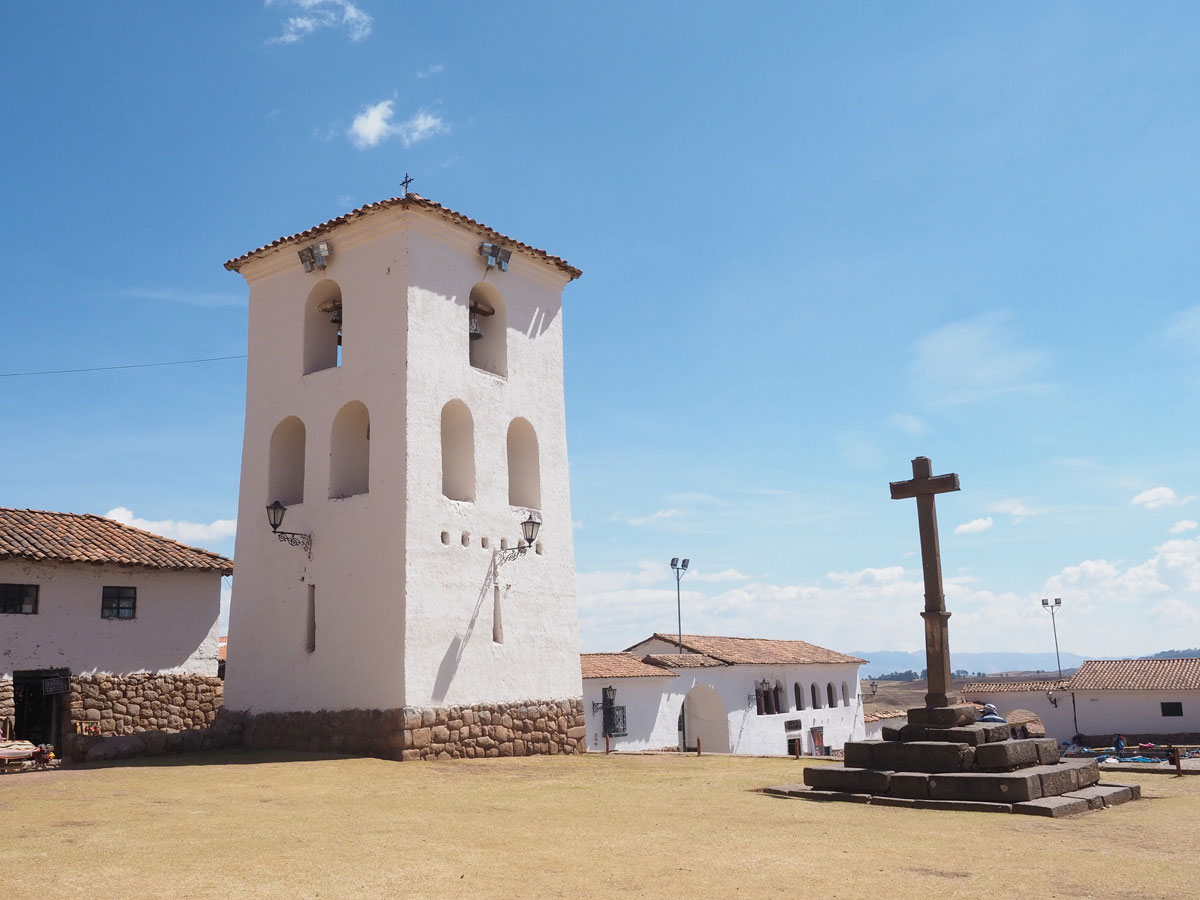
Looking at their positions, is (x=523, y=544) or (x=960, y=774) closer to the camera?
(x=960, y=774)

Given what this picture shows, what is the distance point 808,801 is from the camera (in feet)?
33.6

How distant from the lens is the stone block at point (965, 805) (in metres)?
9.20

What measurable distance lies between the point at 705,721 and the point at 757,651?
4.14 m

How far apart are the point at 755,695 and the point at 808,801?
81.9 ft

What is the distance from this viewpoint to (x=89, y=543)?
19.0 meters

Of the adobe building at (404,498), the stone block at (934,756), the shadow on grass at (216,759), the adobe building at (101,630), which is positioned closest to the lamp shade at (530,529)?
the adobe building at (404,498)

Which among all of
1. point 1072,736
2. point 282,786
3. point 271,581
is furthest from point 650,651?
point 282,786

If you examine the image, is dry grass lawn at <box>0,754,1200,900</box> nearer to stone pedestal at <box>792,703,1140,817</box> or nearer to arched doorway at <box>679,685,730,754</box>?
stone pedestal at <box>792,703,1140,817</box>

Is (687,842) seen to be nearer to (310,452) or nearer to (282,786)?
(282,786)

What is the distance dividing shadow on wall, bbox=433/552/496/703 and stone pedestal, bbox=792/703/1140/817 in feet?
19.3

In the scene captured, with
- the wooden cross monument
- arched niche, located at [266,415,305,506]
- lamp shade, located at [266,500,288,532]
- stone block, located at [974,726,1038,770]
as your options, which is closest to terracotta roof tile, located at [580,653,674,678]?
arched niche, located at [266,415,305,506]

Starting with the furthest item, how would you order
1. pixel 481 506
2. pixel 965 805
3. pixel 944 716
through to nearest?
pixel 481 506 < pixel 944 716 < pixel 965 805

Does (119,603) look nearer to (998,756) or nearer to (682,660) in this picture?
(998,756)

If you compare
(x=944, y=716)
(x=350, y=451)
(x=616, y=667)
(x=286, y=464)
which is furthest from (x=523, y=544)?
(x=616, y=667)
